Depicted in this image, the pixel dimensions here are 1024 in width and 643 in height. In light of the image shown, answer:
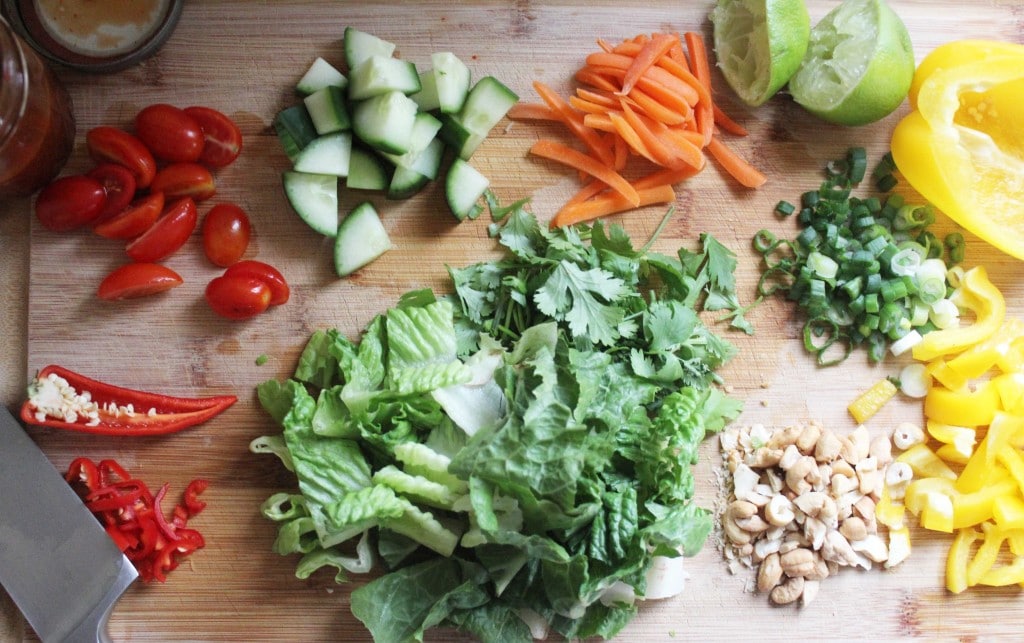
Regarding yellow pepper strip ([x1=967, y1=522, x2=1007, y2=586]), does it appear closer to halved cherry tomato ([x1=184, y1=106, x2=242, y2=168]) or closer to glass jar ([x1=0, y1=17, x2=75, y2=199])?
halved cherry tomato ([x1=184, y1=106, x2=242, y2=168])

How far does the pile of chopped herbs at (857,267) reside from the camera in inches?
120

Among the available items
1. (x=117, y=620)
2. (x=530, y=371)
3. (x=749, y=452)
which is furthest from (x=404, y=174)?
(x=117, y=620)

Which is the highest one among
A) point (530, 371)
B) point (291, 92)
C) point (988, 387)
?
point (291, 92)

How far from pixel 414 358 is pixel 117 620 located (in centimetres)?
133

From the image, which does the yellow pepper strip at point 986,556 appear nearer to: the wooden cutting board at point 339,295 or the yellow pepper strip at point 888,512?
the wooden cutting board at point 339,295

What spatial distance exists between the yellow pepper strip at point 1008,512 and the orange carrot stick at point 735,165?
4.48ft

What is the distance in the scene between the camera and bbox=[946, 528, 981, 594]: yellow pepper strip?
303 centimetres

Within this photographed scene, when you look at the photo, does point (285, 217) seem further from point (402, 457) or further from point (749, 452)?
point (749, 452)

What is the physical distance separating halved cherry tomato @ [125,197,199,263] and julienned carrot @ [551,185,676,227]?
1.25m

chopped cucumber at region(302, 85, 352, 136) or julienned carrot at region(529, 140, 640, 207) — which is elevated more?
chopped cucumber at region(302, 85, 352, 136)

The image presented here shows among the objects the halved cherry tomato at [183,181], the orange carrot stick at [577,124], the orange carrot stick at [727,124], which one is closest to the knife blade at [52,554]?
the halved cherry tomato at [183,181]

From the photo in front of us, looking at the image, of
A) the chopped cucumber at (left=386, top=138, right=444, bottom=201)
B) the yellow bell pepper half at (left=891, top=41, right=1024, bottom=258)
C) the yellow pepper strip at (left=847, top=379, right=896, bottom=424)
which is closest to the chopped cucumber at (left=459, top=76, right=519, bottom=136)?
the chopped cucumber at (left=386, top=138, right=444, bottom=201)

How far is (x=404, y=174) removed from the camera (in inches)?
116

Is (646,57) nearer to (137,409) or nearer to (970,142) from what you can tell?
(970,142)
